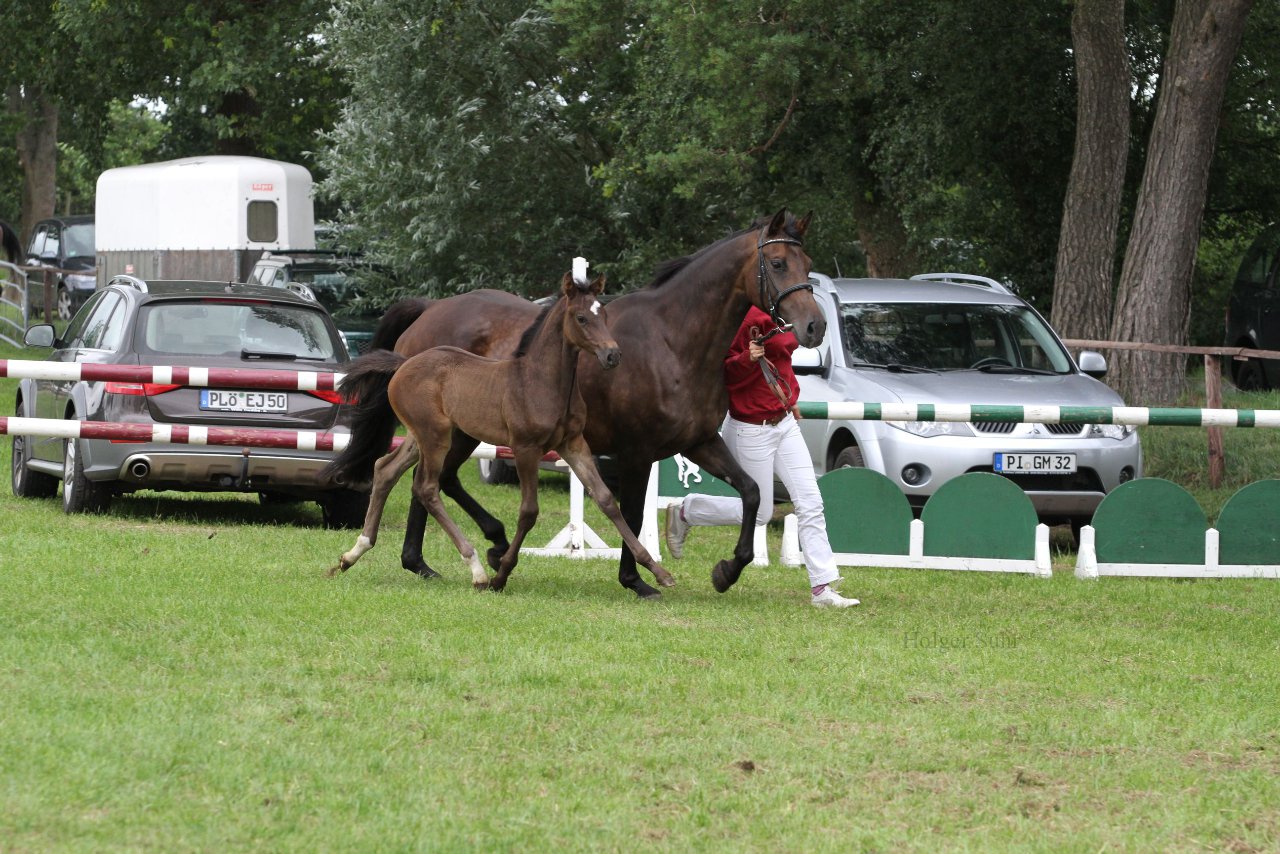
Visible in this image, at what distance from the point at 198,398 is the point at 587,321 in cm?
456

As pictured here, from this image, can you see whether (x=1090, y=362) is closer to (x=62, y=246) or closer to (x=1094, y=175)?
(x=1094, y=175)

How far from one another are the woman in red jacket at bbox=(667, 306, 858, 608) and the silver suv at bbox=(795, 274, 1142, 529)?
2.56m

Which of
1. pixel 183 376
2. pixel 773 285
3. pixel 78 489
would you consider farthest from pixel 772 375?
pixel 78 489

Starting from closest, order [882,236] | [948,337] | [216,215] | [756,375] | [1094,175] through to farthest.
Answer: [756,375] → [948,337] → [1094,175] → [882,236] → [216,215]

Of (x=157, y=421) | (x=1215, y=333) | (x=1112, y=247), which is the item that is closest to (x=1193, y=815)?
(x=157, y=421)

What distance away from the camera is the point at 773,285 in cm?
909

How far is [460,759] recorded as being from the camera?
5746 millimetres

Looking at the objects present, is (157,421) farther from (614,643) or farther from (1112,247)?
(1112,247)

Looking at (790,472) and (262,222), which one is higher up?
(262,222)

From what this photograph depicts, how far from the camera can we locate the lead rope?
9.43m

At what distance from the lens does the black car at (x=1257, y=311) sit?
22.8 metres

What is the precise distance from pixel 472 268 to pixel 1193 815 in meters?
19.2

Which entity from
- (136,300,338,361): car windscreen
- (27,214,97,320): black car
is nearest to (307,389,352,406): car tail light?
(136,300,338,361): car windscreen

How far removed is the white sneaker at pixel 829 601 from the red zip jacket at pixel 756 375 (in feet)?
3.24
